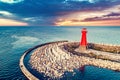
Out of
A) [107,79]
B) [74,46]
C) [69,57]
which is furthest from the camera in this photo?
[74,46]

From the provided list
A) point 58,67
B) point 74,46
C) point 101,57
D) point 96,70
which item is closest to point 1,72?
point 58,67

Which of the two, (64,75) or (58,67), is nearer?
(64,75)

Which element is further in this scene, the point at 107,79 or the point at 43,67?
the point at 43,67

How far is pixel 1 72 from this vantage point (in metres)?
25.3

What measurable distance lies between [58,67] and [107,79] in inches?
334

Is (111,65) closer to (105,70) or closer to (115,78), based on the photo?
(105,70)

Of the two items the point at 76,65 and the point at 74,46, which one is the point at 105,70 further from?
the point at 74,46

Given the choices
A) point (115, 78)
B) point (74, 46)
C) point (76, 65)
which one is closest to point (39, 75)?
point (76, 65)

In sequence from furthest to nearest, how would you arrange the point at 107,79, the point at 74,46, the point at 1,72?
the point at 74,46, the point at 1,72, the point at 107,79

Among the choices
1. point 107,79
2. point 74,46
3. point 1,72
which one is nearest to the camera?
point 107,79

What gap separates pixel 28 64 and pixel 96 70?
1284 centimetres

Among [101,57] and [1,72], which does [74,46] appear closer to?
[101,57]

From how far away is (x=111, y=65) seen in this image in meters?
27.6

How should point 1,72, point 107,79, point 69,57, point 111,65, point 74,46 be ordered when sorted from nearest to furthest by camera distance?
point 107,79 < point 1,72 < point 111,65 < point 69,57 < point 74,46
